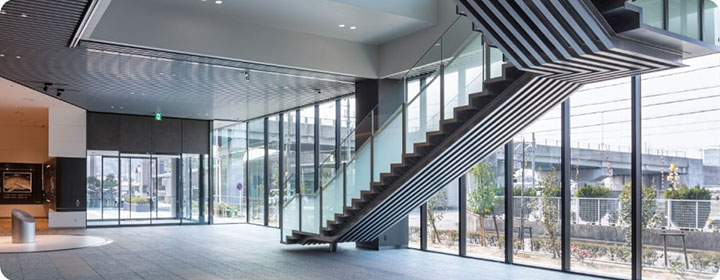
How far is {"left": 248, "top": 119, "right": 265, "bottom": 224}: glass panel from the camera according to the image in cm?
2130

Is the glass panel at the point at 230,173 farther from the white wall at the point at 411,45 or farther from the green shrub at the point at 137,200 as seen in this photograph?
the white wall at the point at 411,45

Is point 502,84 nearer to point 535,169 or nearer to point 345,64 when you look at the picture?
point 535,169

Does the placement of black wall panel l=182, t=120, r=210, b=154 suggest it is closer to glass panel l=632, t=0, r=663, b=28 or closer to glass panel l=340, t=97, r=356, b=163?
glass panel l=340, t=97, r=356, b=163

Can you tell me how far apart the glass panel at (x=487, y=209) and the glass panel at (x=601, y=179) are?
1654mm

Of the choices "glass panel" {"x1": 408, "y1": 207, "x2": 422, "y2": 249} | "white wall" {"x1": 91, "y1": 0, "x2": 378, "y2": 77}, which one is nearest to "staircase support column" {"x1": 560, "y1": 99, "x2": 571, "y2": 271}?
"glass panel" {"x1": 408, "y1": 207, "x2": 422, "y2": 249}

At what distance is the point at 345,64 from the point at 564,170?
5303 millimetres

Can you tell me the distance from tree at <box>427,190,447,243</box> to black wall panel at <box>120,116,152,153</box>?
39.1 feet

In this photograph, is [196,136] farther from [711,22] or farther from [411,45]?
[711,22]

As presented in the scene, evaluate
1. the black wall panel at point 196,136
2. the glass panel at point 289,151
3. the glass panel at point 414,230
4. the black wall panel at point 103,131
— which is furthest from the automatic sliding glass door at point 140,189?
the glass panel at point 414,230

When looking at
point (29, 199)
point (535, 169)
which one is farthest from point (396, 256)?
point (29, 199)

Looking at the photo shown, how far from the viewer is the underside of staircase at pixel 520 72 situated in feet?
19.0

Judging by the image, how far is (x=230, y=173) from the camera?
74.8 feet

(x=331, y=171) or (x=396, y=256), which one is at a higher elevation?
(x=331, y=171)

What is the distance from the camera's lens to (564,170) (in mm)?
10305
